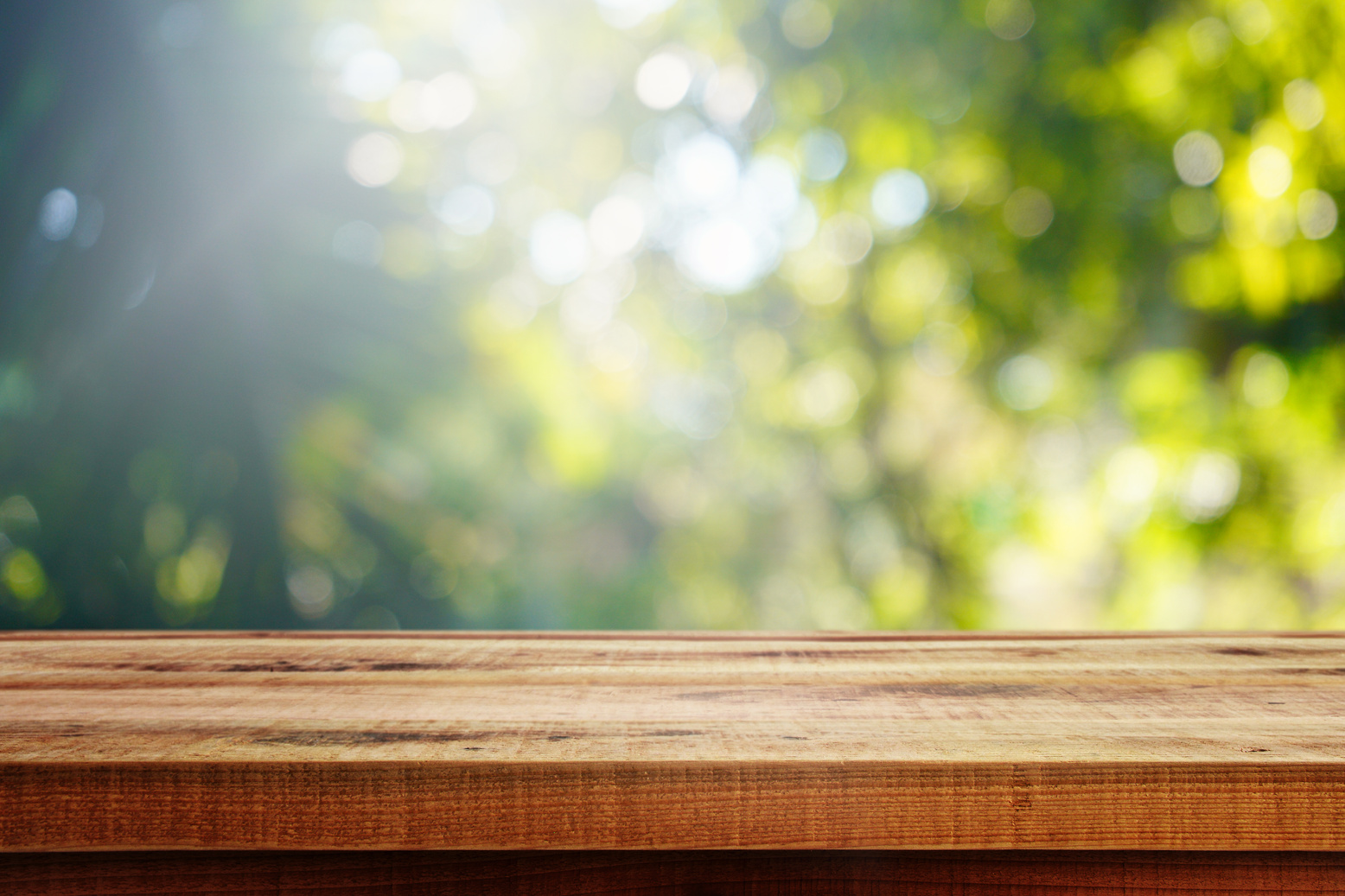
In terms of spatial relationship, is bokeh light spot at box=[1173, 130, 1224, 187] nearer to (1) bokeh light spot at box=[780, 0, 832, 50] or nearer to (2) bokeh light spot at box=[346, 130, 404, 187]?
(1) bokeh light spot at box=[780, 0, 832, 50]

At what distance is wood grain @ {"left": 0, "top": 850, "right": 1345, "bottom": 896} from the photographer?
0.35 metres

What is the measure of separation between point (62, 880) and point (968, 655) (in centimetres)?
46

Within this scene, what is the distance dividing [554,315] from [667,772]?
3689mm

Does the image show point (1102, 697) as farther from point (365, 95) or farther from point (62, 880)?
point (365, 95)

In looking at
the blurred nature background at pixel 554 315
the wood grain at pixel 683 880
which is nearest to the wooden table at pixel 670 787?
the wood grain at pixel 683 880

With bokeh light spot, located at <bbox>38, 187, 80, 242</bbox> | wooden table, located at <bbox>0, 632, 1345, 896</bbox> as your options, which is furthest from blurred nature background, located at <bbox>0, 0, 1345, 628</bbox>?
wooden table, located at <bbox>0, 632, 1345, 896</bbox>

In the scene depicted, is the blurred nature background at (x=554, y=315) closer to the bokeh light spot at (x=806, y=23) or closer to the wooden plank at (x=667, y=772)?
the bokeh light spot at (x=806, y=23)

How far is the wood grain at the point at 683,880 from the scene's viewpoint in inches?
13.6

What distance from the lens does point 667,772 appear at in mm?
322

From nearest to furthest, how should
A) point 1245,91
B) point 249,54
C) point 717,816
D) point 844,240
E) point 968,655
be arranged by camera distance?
point 717,816, point 968,655, point 1245,91, point 249,54, point 844,240

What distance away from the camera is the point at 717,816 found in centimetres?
32

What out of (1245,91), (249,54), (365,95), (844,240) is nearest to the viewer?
(1245,91)

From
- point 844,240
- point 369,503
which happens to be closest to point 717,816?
point 369,503

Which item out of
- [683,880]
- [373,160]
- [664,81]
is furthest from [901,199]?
[683,880]
